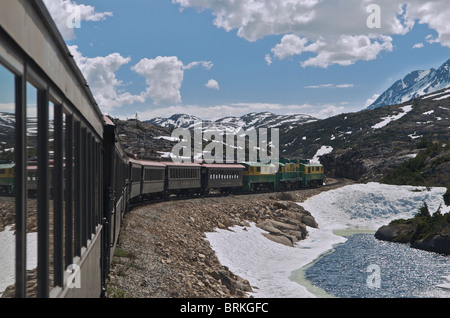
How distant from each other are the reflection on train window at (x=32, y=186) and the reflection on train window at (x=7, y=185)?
31 cm

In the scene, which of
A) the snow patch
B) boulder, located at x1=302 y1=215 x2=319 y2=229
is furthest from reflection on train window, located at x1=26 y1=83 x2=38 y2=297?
the snow patch

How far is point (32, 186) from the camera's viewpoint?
370cm

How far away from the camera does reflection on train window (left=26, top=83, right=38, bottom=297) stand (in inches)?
137

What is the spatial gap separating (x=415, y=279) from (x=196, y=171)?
20.7m

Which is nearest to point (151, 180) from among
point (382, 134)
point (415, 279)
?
point (415, 279)

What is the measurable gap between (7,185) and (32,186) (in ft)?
1.89

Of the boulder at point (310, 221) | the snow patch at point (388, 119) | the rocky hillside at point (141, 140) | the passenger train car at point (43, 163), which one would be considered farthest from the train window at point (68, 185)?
the snow patch at point (388, 119)

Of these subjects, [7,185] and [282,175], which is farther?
[282,175]

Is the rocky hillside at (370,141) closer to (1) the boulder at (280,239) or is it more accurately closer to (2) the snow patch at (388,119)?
(2) the snow patch at (388,119)

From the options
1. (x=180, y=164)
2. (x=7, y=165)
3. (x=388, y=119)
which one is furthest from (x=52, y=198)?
(x=388, y=119)

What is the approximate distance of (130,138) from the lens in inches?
4956

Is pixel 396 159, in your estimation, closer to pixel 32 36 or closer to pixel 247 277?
pixel 247 277

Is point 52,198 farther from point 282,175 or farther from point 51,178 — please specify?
point 282,175

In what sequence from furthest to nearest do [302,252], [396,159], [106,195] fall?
[396,159]
[302,252]
[106,195]
